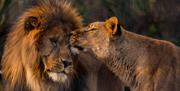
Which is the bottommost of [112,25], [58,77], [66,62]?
[58,77]

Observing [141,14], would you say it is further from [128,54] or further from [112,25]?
[112,25]

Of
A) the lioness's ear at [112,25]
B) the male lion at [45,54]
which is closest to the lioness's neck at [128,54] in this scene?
the lioness's ear at [112,25]

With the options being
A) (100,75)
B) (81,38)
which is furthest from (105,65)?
(81,38)

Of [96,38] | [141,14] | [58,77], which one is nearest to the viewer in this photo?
[58,77]

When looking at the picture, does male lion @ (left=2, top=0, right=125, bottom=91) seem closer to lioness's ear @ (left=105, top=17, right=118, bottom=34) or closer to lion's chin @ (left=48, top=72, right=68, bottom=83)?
lion's chin @ (left=48, top=72, right=68, bottom=83)

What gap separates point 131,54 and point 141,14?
523 cm

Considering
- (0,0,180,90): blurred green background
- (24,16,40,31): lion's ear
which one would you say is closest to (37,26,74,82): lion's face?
(24,16,40,31): lion's ear

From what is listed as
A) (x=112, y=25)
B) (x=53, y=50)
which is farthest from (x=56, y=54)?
(x=112, y=25)

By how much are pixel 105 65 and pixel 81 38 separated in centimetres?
75

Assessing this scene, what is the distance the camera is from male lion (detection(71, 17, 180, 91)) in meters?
7.38

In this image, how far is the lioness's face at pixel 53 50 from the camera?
742 cm

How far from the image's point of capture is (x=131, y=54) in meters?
7.64

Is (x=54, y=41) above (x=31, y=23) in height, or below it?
below

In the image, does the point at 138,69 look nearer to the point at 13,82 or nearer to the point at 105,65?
the point at 105,65
